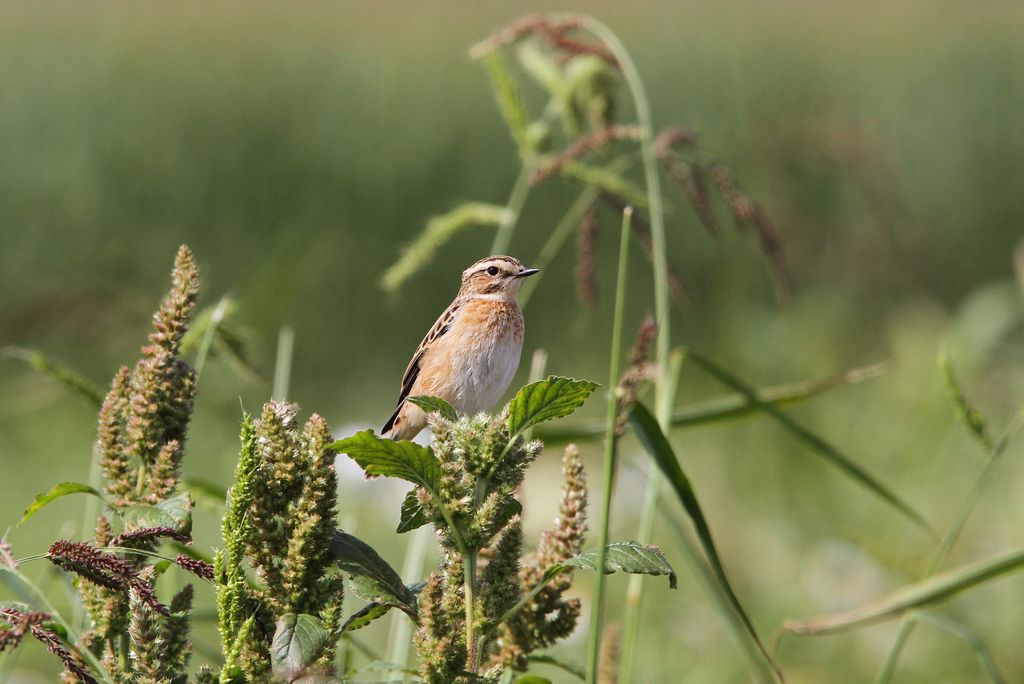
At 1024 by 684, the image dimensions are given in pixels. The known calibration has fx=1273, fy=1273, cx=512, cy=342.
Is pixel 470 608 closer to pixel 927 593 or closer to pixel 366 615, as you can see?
pixel 366 615

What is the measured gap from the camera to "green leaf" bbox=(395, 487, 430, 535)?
1221mm

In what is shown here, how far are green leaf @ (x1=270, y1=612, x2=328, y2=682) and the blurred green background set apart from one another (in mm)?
3616

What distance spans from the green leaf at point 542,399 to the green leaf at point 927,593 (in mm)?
773

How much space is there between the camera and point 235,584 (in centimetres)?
107

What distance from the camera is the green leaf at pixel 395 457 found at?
3.76 feet

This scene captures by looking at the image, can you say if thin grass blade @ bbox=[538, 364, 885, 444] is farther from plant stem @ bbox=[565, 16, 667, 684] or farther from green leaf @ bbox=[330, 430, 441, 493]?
green leaf @ bbox=[330, 430, 441, 493]

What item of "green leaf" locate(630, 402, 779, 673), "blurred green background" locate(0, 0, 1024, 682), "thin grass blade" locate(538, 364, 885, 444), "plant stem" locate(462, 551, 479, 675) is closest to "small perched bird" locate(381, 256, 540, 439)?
"thin grass blade" locate(538, 364, 885, 444)

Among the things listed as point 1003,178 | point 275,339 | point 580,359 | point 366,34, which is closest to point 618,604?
point 580,359

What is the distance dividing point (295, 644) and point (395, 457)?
189 mm

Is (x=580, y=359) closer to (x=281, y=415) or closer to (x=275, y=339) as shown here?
(x=275, y=339)

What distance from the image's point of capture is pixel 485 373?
74.2 inches

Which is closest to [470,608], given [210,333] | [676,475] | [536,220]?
[676,475]

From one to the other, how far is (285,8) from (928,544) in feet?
15.8

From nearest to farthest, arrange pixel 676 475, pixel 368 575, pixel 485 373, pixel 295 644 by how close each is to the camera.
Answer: pixel 295 644 → pixel 368 575 → pixel 676 475 → pixel 485 373
